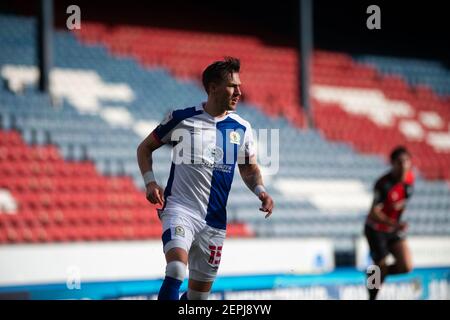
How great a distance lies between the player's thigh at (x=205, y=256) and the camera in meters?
6.89

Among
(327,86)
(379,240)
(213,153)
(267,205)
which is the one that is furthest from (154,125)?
(267,205)

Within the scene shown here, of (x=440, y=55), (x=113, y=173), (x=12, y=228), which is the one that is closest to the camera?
(x=12, y=228)

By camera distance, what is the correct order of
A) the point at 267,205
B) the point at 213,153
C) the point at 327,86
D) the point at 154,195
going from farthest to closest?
the point at 327,86 → the point at 213,153 → the point at 267,205 → the point at 154,195

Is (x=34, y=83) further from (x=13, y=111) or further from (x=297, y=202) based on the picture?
(x=297, y=202)

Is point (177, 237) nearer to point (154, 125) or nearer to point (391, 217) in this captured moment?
point (391, 217)

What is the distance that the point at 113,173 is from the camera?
15.5 metres

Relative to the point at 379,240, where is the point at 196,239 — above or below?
below

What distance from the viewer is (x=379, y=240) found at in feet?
37.4

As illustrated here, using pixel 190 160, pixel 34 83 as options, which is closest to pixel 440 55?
pixel 34 83

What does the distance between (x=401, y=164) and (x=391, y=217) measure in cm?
76

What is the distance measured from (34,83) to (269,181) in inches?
199

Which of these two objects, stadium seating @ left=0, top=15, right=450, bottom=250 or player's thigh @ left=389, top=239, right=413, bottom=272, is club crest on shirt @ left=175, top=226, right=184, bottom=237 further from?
stadium seating @ left=0, top=15, right=450, bottom=250

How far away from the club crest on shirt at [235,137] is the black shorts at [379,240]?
4.81 meters
